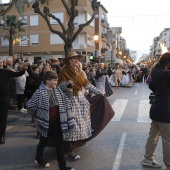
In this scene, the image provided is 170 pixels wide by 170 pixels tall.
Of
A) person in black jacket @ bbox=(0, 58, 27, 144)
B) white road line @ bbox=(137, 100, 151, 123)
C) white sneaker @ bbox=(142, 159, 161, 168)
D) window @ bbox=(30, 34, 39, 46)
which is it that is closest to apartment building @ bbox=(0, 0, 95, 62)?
window @ bbox=(30, 34, 39, 46)

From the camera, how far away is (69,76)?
5.52 metres

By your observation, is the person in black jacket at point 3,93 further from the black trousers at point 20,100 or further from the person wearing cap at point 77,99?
the black trousers at point 20,100

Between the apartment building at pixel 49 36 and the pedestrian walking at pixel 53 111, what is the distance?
36928mm

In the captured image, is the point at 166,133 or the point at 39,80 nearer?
the point at 166,133

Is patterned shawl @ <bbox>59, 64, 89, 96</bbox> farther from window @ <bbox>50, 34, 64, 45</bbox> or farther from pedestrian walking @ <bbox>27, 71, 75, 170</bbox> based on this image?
window @ <bbox>50, 34, 64, 45</bbox>

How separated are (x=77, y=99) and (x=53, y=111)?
761 millimetres

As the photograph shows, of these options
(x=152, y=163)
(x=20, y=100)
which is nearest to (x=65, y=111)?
(x=152, y=163)

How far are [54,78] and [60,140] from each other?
38.0 inches

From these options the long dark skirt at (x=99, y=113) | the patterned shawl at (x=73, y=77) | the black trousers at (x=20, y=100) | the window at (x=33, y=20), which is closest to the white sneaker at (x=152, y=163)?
→ the long dark skirt at (x=99, y=113)

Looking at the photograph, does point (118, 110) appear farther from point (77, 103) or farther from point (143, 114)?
point (77, 103)

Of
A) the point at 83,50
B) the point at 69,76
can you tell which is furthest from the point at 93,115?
the point at 83,50

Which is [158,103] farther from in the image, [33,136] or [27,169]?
[33,136]

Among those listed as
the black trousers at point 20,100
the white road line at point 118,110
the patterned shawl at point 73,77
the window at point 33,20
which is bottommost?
the white road line at point 118,110

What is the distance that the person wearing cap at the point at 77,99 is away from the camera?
5.39m
